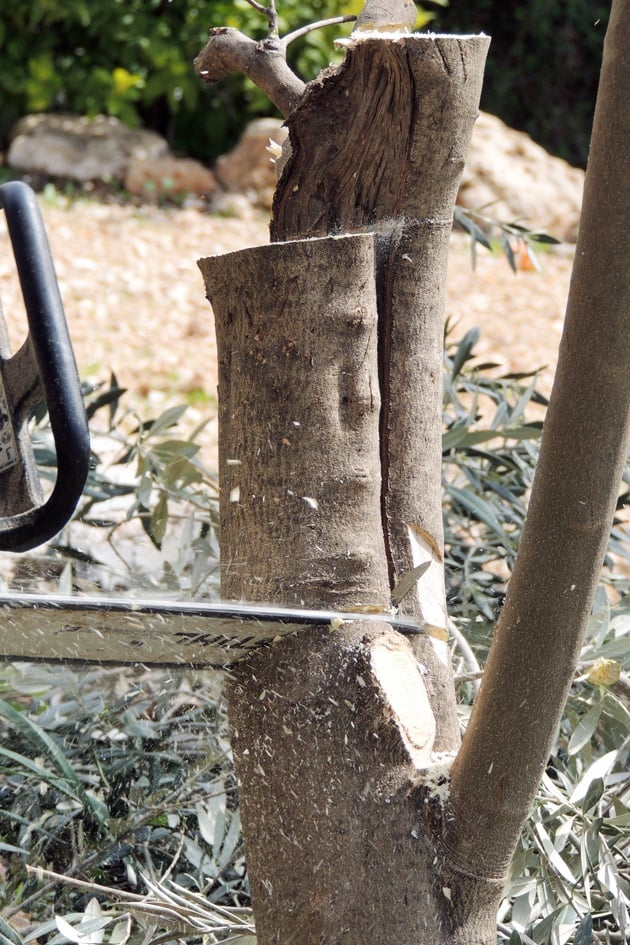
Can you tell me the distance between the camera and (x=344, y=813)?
0.91m

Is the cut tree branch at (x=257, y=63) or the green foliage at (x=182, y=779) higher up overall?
the cut tree branch at (x=257, y=63)

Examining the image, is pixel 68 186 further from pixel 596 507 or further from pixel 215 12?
pixel 596 507

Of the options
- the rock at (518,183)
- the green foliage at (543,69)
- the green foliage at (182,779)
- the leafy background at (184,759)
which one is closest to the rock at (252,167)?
the rock at (518,183)

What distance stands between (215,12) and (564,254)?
2621 millimetres

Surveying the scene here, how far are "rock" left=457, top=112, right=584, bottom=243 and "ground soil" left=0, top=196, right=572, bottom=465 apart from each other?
0.25 m

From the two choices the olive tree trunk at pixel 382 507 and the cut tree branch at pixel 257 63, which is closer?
the olive tree trunk at pixel 382 507

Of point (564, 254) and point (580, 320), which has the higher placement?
point (580, 320)

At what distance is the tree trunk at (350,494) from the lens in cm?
91

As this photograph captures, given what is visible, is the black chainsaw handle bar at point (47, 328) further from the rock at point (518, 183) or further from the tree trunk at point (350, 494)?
the rock at point (518, 183)

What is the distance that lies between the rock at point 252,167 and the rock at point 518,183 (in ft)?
4.01

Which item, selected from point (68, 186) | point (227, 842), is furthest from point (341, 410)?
point (68, 186)

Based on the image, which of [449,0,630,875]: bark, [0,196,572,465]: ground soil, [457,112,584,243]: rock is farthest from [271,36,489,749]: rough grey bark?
[457,112,584,243]: rock

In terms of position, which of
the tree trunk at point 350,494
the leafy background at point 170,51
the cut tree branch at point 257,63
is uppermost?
the leafy background at point 170,51

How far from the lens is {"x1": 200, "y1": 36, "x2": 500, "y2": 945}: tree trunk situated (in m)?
0.91
